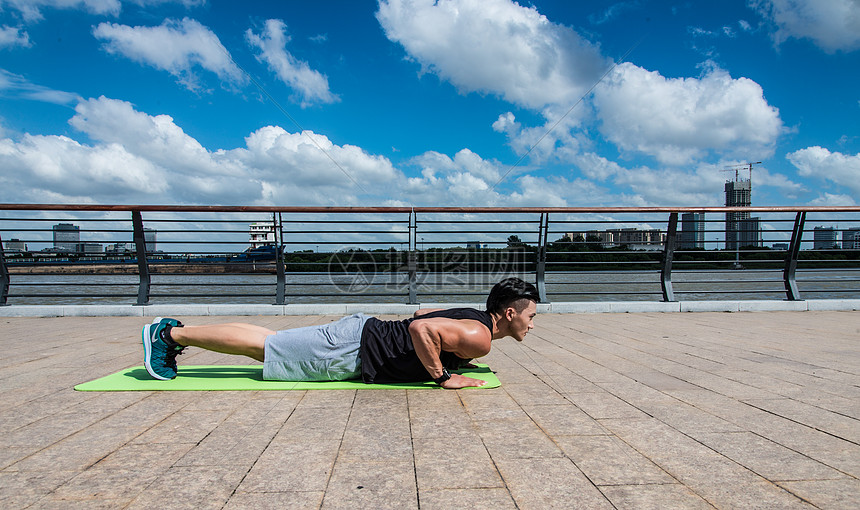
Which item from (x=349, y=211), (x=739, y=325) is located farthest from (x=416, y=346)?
(x=739, y=325)

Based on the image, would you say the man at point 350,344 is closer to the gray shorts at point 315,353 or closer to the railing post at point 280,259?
the gray shorts at point 315,353

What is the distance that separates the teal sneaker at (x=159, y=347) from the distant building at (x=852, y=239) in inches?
336

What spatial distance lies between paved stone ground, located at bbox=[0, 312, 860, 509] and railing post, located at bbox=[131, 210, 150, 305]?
10.5ft

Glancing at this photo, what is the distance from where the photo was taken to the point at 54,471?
1567 mm

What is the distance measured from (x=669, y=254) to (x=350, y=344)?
5595 mm

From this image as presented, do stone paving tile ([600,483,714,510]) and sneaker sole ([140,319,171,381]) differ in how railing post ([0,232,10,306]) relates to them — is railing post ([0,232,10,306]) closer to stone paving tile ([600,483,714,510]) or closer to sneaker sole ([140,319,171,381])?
sneaker sole ([140,319,171,381])

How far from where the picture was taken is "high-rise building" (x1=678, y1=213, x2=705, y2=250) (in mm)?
6699

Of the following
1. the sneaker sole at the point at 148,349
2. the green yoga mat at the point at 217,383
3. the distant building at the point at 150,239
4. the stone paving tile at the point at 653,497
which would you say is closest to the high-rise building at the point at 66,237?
the distant building at the point at 150,239

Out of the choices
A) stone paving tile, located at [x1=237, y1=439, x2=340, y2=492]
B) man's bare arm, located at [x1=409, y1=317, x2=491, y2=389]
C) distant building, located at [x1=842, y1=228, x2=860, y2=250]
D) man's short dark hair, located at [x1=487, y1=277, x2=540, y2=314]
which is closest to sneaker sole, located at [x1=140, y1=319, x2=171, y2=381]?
stone paving tile, located at [x1=237, y1=439, x2=340, y2=492]

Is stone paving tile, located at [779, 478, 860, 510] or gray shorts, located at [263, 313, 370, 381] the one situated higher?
gray shorts, located at [263, 313, 370, 381]

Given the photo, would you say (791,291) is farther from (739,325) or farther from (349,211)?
(349,211)

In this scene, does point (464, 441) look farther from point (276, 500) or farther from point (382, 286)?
point (382, 286)

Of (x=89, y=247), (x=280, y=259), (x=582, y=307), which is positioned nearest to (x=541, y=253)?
(x=582, y=307)

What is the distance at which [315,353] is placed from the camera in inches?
110
